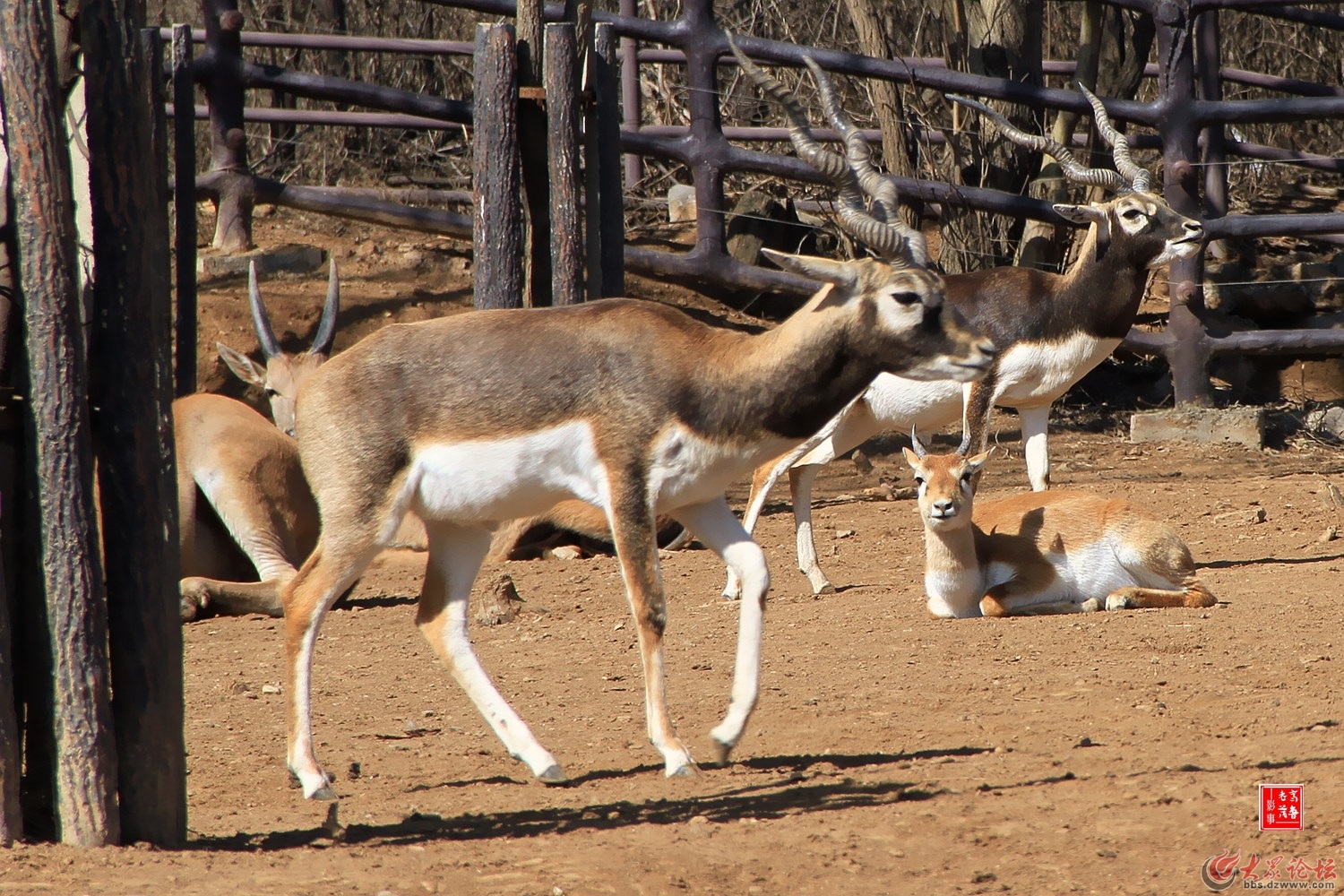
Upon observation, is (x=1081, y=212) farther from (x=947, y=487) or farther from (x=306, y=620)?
(x=306, y=620)

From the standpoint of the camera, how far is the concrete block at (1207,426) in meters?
11.6

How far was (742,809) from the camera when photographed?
4.43 meters

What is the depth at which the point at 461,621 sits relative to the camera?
516cm

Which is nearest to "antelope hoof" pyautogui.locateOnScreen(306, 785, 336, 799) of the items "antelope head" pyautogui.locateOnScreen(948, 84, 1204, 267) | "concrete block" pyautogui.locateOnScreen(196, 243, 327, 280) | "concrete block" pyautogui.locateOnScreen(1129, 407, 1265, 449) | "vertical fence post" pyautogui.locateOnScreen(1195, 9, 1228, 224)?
"antelope head" pyautogui.locateOnScreen(948, 84, 1204, 267)

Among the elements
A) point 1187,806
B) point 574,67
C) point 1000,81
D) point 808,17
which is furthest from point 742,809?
point 808,17

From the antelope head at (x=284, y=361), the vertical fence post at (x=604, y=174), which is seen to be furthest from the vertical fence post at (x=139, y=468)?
the antelope head at (x=284, y=361)

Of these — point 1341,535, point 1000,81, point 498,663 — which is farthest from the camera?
point 1000,81

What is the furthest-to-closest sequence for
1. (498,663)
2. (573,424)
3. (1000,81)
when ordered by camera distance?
(1000,81) → (498,663) → (573,424)

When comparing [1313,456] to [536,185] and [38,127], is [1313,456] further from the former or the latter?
[38,127]

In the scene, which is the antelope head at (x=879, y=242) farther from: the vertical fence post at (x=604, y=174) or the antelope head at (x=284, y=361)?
the antelope head at (x=284, y=361)

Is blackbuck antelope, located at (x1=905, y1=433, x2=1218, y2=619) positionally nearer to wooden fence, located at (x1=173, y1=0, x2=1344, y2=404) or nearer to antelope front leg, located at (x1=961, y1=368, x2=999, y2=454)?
antelope front leg, located at (x1=961, y1=368, x2=999, y2=454)

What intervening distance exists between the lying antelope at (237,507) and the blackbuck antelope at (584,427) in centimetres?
299

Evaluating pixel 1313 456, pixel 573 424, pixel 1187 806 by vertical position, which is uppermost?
pixel 573 424

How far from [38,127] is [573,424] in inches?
70.3
